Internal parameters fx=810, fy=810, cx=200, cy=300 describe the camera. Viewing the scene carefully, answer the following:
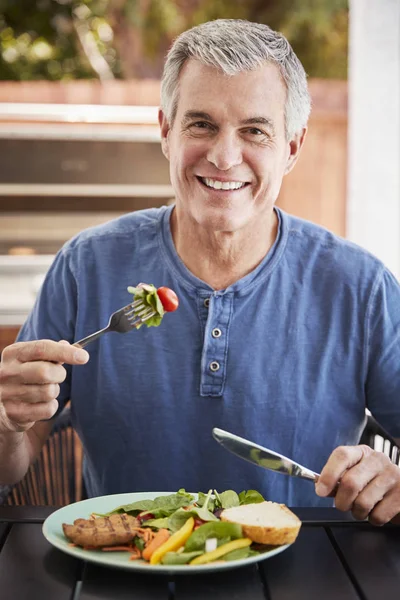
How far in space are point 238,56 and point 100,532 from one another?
3.21ft

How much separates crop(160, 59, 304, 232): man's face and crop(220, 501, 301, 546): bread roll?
667mm

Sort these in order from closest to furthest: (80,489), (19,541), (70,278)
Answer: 1. (19,541)
2. (70,278)
3. (80,489)

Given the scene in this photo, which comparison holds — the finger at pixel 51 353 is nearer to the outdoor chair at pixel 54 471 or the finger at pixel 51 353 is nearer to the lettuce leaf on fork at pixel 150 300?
the lettuce leaf on fork at pixel 150 300

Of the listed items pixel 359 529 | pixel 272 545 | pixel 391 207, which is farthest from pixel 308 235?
pixel 391 207

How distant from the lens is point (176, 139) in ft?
5.67

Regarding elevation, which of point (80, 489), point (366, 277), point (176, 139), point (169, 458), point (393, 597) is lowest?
point (80, 489)

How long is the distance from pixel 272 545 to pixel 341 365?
656 mm

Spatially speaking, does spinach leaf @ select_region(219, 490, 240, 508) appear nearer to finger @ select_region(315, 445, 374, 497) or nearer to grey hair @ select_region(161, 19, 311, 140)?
finger @ select_region(315, 445, 374, 497)

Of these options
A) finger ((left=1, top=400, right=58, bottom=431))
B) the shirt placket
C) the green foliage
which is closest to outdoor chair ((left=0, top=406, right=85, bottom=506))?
the shirt placket

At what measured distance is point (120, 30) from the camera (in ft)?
22.7

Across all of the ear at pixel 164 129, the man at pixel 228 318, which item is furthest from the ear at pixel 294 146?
the ear at pixel 164 129

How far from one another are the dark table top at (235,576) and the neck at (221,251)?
66cm

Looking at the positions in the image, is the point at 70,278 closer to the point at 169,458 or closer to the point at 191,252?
the point at 191,252

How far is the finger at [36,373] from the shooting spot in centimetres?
132
